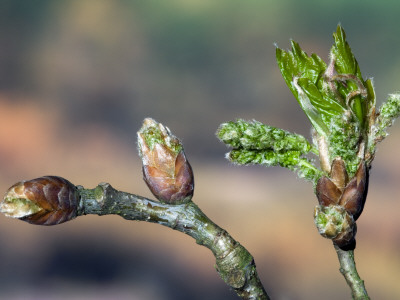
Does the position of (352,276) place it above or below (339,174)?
below

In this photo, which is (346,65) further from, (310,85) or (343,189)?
(343,189)

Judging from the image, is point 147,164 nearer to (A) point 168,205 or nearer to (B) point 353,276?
(A) point 168,205

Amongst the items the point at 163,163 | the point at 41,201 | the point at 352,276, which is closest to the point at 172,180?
the point at 163,163

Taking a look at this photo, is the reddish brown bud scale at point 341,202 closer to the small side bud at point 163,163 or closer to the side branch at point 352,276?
the side branch at point 352,276

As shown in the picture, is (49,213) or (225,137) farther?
(225,137)

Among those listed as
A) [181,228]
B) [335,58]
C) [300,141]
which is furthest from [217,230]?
[335,58]

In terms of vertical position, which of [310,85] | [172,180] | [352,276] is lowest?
[352,276]
